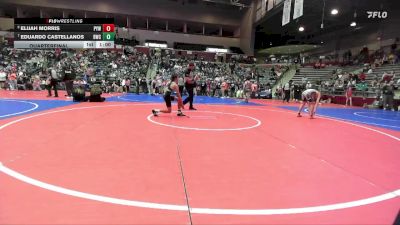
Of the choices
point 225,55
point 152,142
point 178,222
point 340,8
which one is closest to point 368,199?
point 178,222

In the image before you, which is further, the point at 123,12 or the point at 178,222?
the point at 123,12

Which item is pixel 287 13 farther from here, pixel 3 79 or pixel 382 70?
pixel 3 79

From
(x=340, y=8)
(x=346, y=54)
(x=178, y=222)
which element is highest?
(x=340, y=8)

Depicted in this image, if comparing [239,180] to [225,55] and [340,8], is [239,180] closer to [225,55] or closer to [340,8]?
[340,8]

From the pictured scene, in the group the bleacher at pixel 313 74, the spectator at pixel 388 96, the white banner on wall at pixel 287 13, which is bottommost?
the spectator at pixel 388 96

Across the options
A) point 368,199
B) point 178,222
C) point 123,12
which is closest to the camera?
point 178,222

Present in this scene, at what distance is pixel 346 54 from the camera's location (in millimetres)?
31062

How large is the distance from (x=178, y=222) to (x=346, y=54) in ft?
107
